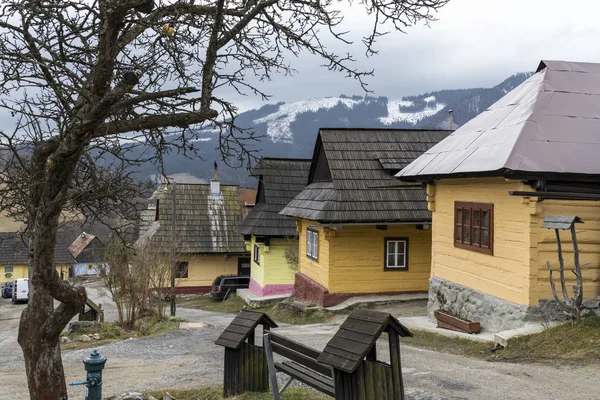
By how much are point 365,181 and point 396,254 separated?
8.09ft

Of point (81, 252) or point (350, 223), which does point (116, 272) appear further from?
point (81, 252)

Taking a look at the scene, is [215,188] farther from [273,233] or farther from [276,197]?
[273,233]

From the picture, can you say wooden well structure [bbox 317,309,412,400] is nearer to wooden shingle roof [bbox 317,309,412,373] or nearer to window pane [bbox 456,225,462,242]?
wooden shingle roof [bbox 317,309,412,373]

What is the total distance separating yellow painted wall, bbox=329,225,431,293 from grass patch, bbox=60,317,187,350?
488 centimetres

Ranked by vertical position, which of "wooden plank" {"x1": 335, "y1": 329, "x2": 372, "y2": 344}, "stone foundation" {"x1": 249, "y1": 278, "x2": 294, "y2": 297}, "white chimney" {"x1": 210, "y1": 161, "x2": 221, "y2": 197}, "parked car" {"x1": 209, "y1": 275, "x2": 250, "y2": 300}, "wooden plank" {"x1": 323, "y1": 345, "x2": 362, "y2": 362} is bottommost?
"parked car" {"x1": 209, "y1": 275, "x2": 250, "y2": 300}

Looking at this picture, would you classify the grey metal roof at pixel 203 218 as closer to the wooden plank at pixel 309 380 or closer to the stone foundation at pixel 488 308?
the stone foundation at pixel 488 308

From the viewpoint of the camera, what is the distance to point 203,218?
1304 inches

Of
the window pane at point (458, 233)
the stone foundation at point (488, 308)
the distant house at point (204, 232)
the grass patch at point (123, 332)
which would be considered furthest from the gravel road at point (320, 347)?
the distant house at point (204, 232)

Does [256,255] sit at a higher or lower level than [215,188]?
lower

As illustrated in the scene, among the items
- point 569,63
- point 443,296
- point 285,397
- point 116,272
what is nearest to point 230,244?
point 116,272

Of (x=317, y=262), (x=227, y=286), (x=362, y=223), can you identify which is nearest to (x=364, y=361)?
(x=362, y=223)

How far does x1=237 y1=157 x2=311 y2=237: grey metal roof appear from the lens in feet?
80.9

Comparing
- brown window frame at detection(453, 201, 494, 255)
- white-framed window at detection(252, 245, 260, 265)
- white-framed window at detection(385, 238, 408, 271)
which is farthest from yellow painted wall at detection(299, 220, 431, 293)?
white-framed window at detection(252, 245, 260, 265)

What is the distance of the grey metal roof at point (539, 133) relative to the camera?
1043 centimetres
